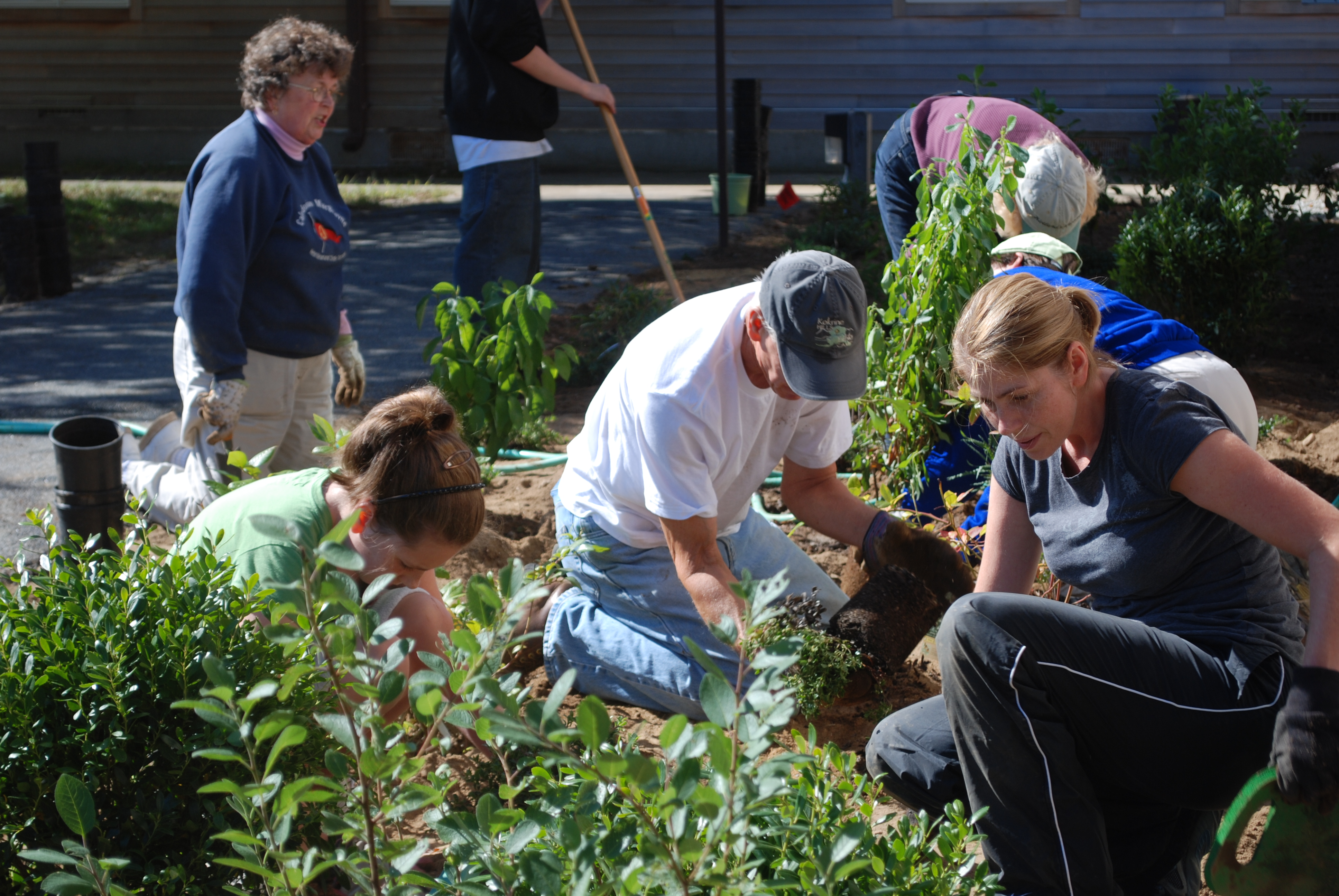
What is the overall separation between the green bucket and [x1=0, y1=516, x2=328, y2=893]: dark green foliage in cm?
901

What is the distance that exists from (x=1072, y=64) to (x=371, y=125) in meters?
8.41

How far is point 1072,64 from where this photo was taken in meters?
12.4

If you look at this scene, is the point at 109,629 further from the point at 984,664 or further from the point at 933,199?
the point at 933,199

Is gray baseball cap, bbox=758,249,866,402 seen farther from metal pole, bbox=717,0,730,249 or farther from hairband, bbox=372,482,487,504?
metal pole, bbox=717,0,730,249

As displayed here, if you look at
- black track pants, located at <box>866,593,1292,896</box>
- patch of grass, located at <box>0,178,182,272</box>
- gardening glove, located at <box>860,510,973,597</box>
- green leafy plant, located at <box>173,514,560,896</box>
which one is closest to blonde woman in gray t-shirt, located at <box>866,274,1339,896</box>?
black track pants, located at <box>866,593,1292,896</box>

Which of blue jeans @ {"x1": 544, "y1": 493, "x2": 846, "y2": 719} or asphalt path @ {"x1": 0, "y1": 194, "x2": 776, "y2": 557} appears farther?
asphalt path @ {"x1": 0, "y1": 194, "x2": 776, "y2": 557}

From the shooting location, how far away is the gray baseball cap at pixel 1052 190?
10.3 feet

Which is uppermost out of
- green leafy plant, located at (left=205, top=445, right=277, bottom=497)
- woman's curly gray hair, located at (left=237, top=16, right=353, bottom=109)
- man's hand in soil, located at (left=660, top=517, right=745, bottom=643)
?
woman's curly gray hair, located at (left=237, top=16, right=353, bottom=109)

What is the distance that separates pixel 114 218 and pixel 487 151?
23.2 feet

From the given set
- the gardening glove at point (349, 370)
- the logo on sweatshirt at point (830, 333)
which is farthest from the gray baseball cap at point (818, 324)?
the gardening glove at point (349, 370)

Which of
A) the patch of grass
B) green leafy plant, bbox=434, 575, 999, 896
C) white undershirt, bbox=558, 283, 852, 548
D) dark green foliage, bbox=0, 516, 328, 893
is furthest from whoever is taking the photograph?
the patch of grass

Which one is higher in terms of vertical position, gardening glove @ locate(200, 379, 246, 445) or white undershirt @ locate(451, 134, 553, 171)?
white undershirt @ locate(451, 134, 553, 171)

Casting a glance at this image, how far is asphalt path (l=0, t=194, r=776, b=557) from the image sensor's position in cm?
544

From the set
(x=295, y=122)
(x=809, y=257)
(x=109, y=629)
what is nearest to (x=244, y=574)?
(x=109, y=629)
